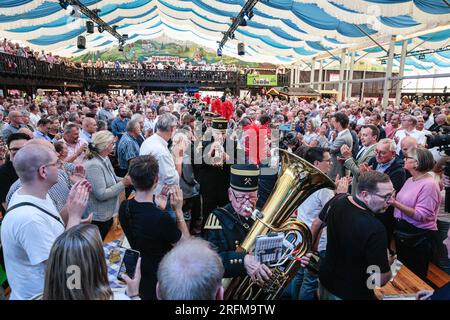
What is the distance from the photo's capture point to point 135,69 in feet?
86.6

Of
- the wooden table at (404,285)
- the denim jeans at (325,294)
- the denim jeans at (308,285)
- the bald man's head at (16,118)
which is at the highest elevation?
the bald man's head at (16,118)

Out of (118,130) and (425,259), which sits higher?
(118,130)

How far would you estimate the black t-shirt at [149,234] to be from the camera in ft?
6.53

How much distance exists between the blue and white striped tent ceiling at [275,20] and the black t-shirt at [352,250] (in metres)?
8.02

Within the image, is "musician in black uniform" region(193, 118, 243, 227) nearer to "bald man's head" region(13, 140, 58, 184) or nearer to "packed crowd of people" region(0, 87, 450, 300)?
"packed crowd of people" region(0, 87, 450, 300)

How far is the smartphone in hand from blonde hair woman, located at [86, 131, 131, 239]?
1.31m

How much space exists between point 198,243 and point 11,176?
9.45ft

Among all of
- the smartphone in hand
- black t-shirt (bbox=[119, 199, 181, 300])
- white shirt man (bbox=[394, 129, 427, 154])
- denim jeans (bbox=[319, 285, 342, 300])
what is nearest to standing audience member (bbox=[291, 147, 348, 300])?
denim jeans (bbox=[319, 285, 342, 300])

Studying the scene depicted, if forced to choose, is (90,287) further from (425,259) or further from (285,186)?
(425,259)

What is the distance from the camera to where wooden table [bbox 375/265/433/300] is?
10.1 feet

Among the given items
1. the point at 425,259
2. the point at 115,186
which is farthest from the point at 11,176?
the point at 425,259

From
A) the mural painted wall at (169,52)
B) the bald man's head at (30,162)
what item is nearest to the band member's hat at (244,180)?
the bald man's head at (30,162)

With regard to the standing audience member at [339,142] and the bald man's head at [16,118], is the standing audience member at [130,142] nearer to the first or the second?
A: the bald man's head at [16,118]

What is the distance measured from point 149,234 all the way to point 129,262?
0.92 feet
